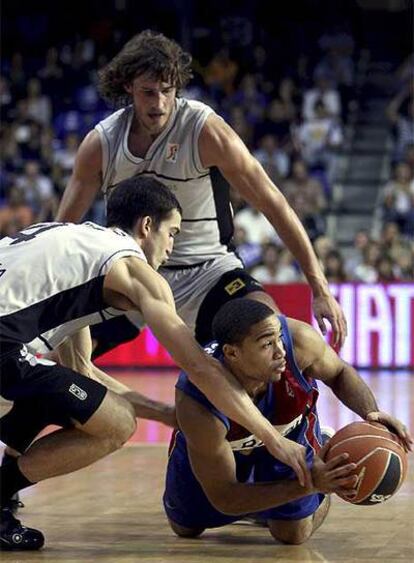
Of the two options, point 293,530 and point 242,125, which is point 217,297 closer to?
point 293,530

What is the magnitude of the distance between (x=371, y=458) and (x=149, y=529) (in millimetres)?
1195

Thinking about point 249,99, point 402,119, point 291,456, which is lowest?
point 402,119

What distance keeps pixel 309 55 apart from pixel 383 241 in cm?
502

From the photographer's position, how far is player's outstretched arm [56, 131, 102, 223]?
5895 mm

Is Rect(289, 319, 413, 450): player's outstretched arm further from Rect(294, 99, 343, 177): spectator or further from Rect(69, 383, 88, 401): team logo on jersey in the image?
Rect(294, 99, 343, 177): spectator

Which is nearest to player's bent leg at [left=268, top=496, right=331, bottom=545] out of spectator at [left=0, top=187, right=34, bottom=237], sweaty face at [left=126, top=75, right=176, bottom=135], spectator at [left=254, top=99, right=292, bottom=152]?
sweaty face at [left=126, top=75, right=176, bottom=135]

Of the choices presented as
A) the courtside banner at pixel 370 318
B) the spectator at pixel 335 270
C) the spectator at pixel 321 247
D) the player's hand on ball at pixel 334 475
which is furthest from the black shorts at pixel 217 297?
the spectator at pixel 321 247

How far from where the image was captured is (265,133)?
53.0 ft

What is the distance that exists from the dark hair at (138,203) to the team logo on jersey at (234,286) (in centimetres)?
91

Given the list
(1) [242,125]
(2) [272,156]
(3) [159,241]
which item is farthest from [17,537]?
(1) [242,125]

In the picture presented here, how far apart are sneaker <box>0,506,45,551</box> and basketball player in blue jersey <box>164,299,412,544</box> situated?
22.4 inches

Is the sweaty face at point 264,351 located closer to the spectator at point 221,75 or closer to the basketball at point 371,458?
the basketball at point 371,458

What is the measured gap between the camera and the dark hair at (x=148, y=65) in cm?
566

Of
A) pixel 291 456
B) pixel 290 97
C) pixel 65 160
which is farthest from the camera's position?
pixel 290 97
